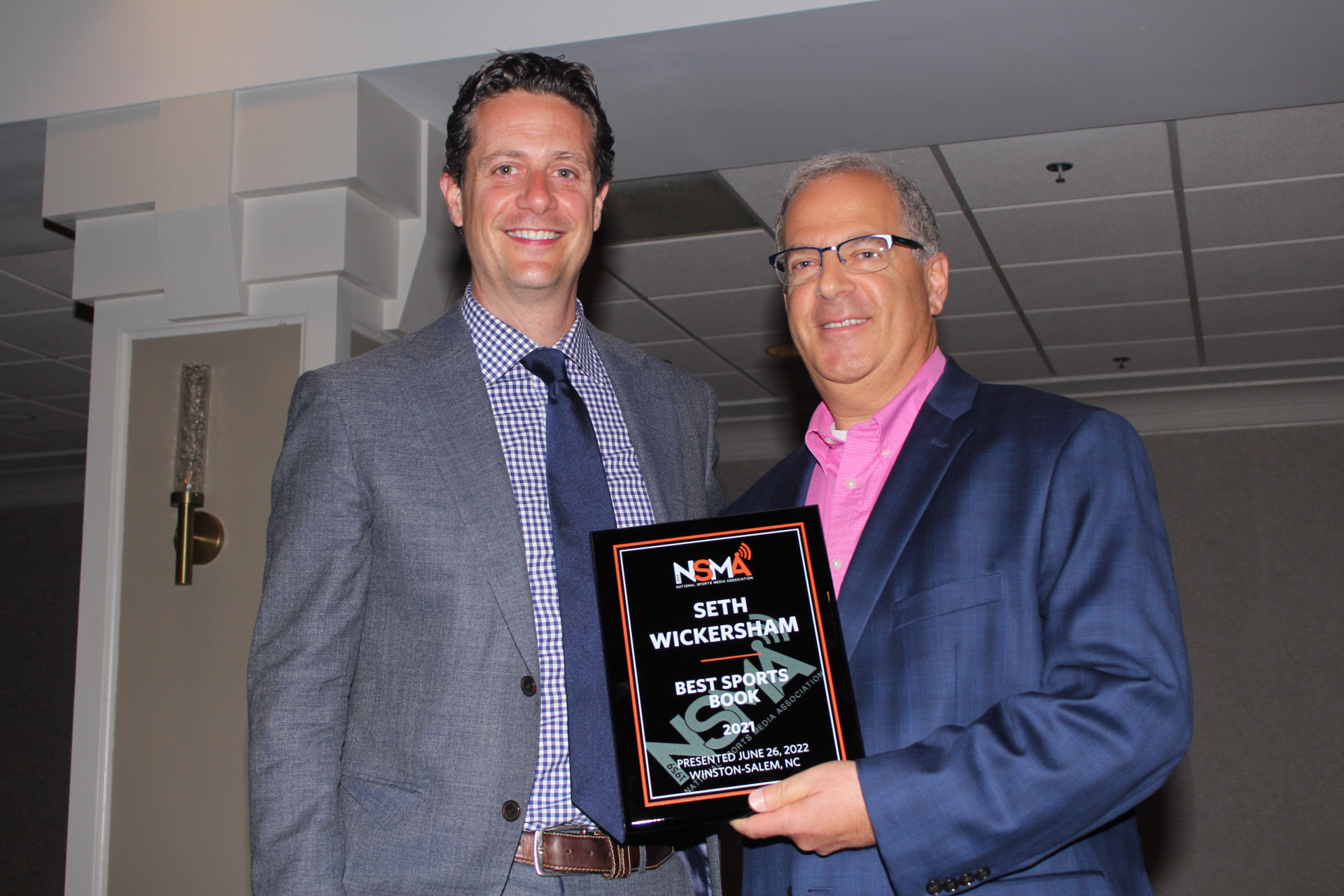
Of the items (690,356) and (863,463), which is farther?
(690,356)

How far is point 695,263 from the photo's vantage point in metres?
5.43

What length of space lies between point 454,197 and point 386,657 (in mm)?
754

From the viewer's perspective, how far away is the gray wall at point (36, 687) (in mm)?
9148

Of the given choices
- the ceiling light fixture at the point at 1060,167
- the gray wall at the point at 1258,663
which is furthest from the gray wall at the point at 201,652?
the gray wall at the point at 1258,663

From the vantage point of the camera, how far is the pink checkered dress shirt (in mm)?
1614

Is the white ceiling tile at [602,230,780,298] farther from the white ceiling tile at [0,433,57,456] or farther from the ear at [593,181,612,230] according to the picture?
the white ceiling tile at [0,433,57,456]

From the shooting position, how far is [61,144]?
3.61m

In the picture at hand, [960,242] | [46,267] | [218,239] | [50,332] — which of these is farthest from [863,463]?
[50,332]

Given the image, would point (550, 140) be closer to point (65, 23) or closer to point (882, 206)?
point (882, 206)

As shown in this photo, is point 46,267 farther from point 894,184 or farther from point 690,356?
point 894,184

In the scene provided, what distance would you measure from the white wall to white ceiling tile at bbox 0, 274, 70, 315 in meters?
2.09

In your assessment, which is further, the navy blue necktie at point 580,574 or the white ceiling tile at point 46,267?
the white ceiling tile at point 46,267

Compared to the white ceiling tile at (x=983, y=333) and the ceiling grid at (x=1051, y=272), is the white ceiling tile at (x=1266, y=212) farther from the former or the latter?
the white ceiling tile at (x=983, y=333)

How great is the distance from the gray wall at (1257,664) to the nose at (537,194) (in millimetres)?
6811
